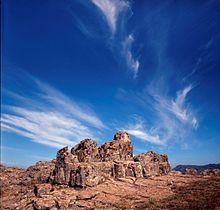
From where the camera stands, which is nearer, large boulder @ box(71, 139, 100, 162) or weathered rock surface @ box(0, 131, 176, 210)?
weathered rock surface @ box(0, 131, 176, 210)

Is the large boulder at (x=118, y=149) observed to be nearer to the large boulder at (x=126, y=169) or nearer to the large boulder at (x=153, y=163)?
the large boulder at (x=153, y=163)

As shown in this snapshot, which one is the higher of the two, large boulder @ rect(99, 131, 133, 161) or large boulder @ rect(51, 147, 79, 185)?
large boulder @ rect(99, 131, 133, 161)

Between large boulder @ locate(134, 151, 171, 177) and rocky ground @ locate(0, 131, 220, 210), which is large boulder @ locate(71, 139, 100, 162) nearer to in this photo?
rocky ground @ locate(0, 131, 220, 210)

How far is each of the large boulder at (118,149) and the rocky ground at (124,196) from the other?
41.3 ft

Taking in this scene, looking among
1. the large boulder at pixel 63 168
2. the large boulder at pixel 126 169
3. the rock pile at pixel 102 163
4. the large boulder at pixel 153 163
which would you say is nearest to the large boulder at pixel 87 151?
the rock pile at pixel 102 163

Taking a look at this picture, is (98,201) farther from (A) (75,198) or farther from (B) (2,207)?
(B) (2,207)

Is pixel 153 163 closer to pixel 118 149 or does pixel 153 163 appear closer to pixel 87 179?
pixel 118 149

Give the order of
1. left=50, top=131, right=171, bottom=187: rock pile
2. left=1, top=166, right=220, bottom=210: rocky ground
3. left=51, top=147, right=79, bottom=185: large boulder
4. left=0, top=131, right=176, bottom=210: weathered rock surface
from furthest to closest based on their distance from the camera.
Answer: left=51, top=147, right=79, bottom=185: large boulder
left=50, top=131, right=171, bottom=187: rock pile
left=0, top=131, right=176, bottom=210: weathered rock surface
left=1, top=166, right=220, bottom=210: rocky ground

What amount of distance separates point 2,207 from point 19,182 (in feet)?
58.5

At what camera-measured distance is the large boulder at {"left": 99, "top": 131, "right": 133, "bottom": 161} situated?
221 feet

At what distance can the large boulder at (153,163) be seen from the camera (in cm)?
6291

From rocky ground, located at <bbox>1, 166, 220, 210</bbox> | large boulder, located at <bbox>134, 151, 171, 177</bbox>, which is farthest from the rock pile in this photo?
rocky ground, located at <bbox>1, 166, 220, 210</bbox>

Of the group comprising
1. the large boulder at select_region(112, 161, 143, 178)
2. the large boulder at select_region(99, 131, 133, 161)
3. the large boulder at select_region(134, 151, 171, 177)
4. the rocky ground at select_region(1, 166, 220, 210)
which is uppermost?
the large boulder at select_region(99, 131, 133, 161)

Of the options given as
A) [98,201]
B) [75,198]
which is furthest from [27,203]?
[98,201]
